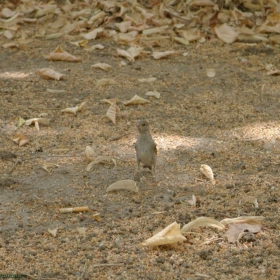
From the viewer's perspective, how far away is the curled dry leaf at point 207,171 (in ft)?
14.3

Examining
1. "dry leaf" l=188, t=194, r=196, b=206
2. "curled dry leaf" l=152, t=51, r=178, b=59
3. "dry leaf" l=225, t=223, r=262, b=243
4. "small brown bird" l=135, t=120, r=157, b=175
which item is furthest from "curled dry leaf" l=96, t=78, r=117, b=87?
"dry leaf" l=225, t=223, r=262, b=243

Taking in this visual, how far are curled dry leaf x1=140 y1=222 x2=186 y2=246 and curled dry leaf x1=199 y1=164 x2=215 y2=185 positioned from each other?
83 cm

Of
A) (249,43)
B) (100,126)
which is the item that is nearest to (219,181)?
(100,126)

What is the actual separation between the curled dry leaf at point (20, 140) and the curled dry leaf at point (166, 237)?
1.67 m

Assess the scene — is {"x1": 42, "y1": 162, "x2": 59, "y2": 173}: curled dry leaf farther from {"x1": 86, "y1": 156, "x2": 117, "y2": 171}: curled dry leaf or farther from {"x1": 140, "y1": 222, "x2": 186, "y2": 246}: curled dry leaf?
{"x1": 140, "y1": 222, "x2": 186, "y2": 246}: curled dry leaf

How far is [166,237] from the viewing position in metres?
3.53

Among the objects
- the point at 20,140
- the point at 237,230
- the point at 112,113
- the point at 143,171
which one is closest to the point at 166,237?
the point at 237,230

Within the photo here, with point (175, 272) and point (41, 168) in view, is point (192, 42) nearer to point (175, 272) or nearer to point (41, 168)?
point (41, 168)

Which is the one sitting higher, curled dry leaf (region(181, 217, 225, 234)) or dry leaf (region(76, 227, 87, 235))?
curled dry leaf (region(181, 217, 225, 234))

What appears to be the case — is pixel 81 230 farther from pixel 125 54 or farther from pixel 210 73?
pixel 125 54

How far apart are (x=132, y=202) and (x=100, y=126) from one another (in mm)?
1277

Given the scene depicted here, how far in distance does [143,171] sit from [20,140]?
97 centimetres

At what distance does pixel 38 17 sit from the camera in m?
8.07

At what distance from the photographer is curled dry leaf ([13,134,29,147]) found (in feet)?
16.2
